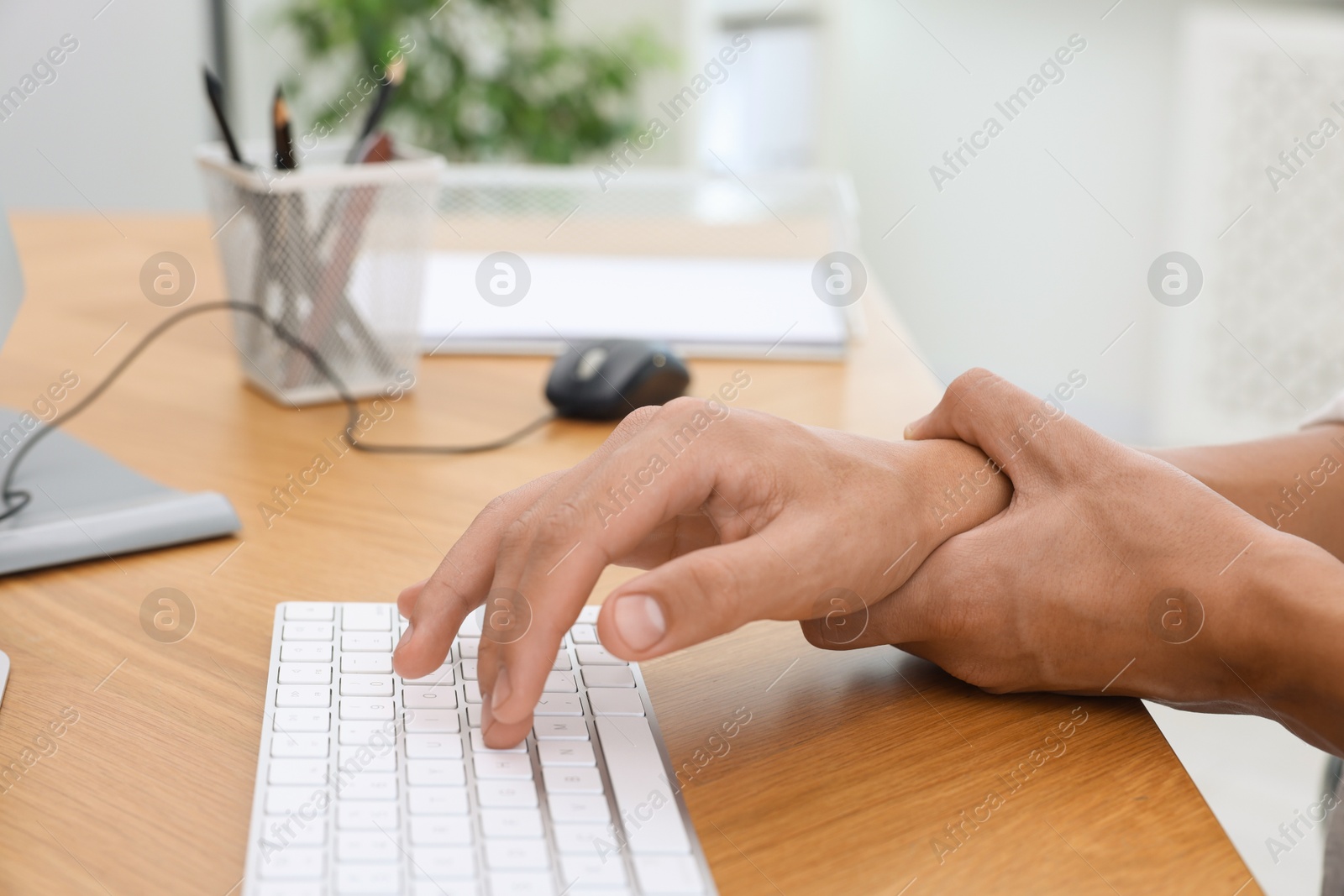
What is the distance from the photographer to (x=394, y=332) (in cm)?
93

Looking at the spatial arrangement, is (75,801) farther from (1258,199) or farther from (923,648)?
(1258,199)

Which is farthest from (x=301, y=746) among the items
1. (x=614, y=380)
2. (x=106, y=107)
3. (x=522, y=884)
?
(x=106, y=107)

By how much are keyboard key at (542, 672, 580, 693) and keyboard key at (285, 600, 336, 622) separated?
4.9 inches

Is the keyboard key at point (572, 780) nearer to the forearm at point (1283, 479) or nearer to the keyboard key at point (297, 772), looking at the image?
the keyboard key at point (297, 772)

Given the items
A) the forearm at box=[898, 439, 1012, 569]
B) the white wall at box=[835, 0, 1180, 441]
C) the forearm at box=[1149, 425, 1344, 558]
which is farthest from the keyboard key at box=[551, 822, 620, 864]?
the white wall at box=[835, 0, 1180, 441]

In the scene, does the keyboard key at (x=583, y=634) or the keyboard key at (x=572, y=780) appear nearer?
the keyboard key at (x=572, y=780)

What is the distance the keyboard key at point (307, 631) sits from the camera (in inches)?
20.9

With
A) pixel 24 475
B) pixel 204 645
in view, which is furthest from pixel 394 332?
pixel 204 645

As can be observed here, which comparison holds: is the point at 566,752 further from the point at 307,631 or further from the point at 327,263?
the point at 327,263

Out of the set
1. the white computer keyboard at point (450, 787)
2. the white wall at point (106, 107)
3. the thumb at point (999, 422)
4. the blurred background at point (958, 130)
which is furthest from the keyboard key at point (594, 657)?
the white wall at point (106, 107)

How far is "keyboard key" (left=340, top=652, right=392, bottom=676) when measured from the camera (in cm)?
50

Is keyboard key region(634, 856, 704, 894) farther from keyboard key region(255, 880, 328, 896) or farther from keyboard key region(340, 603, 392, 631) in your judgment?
keyboard key region(340, 603, 392, 631)

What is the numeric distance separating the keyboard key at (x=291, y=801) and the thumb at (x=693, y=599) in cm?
12

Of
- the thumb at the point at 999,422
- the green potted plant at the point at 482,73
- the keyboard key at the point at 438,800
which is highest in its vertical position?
the thumb at the point at 999,422
